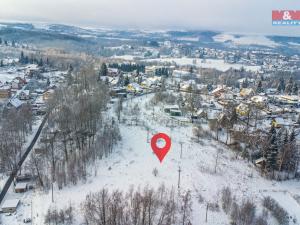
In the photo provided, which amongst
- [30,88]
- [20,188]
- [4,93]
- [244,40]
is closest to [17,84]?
[30,88]

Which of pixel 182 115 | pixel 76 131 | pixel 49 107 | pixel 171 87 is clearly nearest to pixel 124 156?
pixel 76 131

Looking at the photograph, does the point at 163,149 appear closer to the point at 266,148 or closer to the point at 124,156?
the point at 124,156

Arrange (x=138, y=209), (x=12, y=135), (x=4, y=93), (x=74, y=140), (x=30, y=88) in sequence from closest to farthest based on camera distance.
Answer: (x=138, y=209) < (x=12, y=135) < (x=74, y=140) < (x=4, y=93) < (x=30, y=88)

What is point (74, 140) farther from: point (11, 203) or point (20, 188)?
point (11, 203)

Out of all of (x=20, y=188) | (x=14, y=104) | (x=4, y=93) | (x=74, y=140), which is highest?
(x=4, y=93)

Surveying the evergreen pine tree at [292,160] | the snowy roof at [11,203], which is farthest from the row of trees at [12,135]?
the evergreen pine tree at [292,160]

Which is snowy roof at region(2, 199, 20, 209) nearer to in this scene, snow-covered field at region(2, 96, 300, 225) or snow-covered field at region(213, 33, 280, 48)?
snow-covered field at region(2, 96, 300, 225)
